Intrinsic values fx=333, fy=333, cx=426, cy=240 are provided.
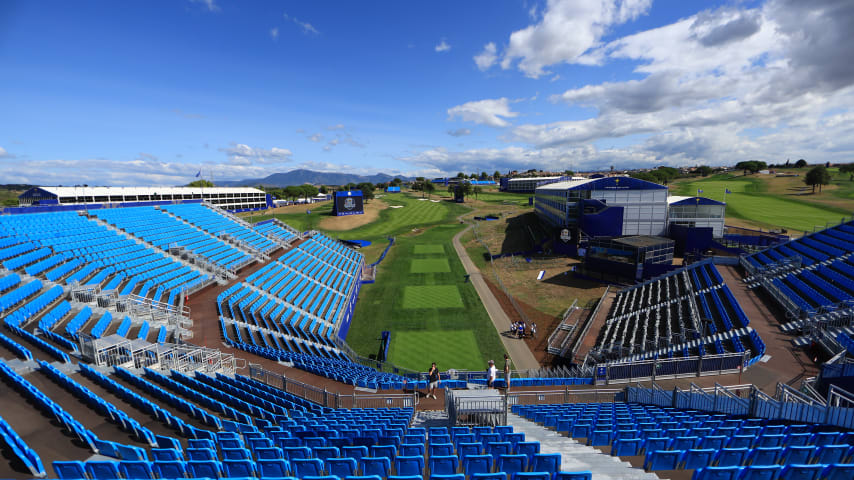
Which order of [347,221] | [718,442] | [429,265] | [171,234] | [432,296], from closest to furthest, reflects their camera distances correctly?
[718,442] < [171,234] < [432,296] < [429,265] < [347,221]

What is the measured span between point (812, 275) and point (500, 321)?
2149cm

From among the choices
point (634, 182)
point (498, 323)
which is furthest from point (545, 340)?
point (634, 182)

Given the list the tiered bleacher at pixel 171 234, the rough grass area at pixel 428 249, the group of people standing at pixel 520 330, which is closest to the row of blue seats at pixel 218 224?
the tiered bleacher at pixel 171 234

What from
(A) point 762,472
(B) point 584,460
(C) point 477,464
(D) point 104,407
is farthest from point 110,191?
(A) point 762,472

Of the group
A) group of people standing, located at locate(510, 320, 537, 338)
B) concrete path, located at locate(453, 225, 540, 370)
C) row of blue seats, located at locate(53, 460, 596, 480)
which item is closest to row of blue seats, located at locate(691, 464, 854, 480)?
row of blue seats, located at locate(53, 460, 596, 480)

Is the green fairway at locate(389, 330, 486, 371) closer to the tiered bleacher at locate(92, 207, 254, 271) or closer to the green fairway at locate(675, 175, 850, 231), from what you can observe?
the tiered bleacher at locate(92, 207, 254, 271)

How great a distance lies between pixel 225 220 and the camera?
144 ft

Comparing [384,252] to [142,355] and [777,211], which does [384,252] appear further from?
[777,211]

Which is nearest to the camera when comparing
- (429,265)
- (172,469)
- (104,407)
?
(172,469)

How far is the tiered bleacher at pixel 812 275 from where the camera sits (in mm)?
17997

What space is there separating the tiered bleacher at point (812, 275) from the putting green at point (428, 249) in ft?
126

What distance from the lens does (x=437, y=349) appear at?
2552cm

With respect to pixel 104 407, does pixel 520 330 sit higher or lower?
lower

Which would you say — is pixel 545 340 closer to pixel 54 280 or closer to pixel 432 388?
pixel 432 388
